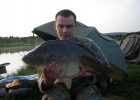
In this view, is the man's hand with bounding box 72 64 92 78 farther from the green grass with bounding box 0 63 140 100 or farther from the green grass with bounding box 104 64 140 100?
the green grass with bounding box 104 64 140 100

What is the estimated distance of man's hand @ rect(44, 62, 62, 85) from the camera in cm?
360

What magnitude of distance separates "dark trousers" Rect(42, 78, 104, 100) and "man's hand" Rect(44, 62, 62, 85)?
24cm

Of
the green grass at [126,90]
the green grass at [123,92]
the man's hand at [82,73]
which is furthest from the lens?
the green grass at [126,90]

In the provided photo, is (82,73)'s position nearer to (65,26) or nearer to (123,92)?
(65,26)

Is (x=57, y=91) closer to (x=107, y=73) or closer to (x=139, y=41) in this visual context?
(x=107, y=73)

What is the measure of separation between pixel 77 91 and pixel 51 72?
72 cm

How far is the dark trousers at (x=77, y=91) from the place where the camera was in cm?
409

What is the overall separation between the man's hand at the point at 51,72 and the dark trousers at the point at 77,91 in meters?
0.24

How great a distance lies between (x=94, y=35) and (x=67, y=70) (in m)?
5.08

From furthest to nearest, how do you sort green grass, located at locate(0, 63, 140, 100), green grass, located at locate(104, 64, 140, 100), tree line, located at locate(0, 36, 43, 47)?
tree line, located at locate(0, 36, 43, 47) < green grass, located at locate(104, 64, 140, 100) < green grass, located at locate(0, 63, 140, 100)

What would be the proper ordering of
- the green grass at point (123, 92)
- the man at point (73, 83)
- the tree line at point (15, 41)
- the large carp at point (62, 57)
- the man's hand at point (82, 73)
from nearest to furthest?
the large carp at point (62, 57) → the man's hand at point (82, 73) → the man at point (73, 83) → the green grass at point (123, 92) → the tree line at point (15, 41)

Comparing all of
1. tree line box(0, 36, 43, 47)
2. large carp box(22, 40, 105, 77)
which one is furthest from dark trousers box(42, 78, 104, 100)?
tree line box(0, 36, 43, 47)

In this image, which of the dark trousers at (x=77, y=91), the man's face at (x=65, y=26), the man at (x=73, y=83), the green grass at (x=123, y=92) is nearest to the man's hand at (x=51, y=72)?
the man at (x=73, y=83)

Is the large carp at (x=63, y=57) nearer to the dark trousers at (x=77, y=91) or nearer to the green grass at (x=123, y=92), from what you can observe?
the dark trousers at (x=77, y=91)
